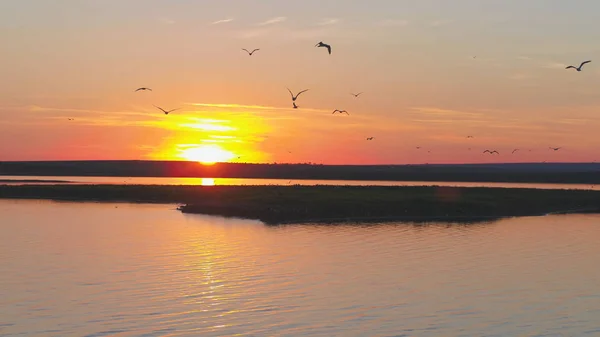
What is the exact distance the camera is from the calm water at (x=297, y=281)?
26844mm

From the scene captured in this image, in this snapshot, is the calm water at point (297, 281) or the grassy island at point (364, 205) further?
the grassy island at point (364, 205)

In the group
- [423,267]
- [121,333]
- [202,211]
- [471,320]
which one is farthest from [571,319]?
[202,211]

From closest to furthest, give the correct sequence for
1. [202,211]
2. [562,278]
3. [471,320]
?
1. [471,320]
2. [562,278]
3. [202,211]

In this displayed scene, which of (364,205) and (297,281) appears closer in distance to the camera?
(297,281)

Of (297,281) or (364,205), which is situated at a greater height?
(364,205)

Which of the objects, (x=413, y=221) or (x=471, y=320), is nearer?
(x=471, y=320)

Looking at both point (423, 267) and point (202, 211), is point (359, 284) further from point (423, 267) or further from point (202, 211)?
point (202, 211)

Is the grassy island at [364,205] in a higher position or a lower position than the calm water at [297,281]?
higher

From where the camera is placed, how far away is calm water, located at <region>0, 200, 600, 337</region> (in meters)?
26.8

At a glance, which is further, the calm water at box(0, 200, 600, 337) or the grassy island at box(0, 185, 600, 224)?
the grassy island at box(0, 185, 600, 224)

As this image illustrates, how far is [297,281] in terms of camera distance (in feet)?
117

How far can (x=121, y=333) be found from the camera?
25.1 metres

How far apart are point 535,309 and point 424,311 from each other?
4437mm

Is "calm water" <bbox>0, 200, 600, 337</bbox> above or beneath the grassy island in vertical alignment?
beneath
